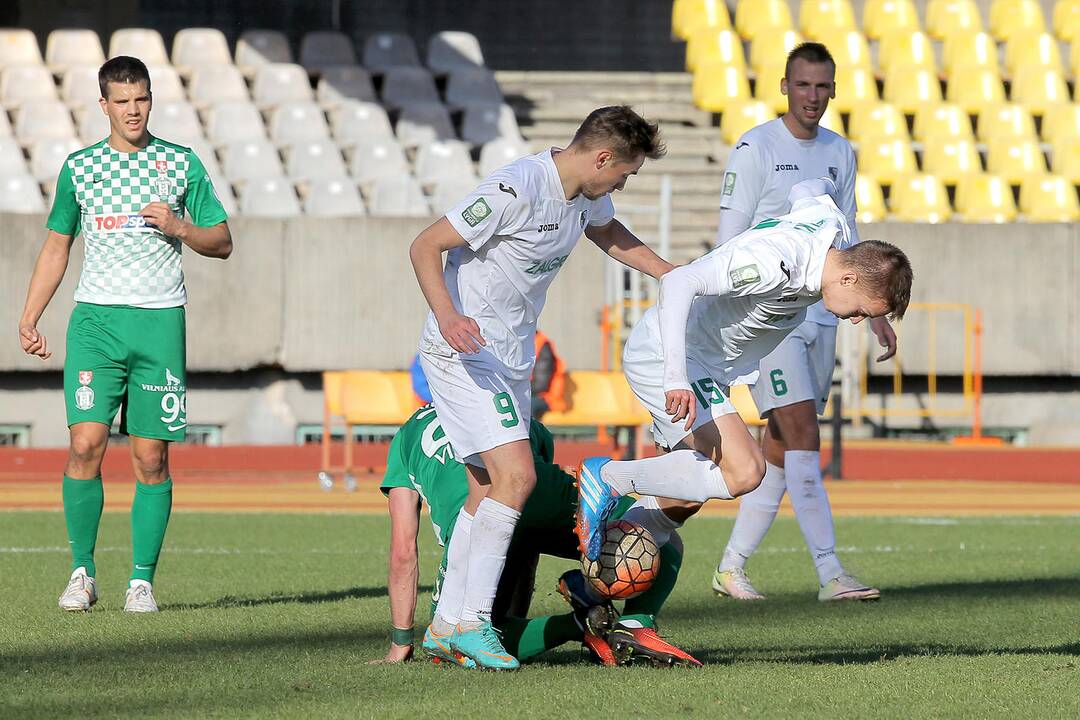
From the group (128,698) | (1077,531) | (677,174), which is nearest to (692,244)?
(677,174)

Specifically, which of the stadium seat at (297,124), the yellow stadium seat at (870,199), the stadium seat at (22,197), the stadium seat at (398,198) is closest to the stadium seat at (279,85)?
the stadium seat at (297,124)

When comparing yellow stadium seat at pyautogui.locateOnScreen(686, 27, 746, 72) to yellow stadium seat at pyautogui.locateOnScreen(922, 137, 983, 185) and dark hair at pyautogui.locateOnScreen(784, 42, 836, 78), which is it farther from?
dark hair at pyautogui.locateOnScreen(784, 42, 836, 78)

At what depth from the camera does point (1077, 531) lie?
1027 centimetres

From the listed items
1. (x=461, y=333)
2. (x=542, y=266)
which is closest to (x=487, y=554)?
(x=461, y=333)

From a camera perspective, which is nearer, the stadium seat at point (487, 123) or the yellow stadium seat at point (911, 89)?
the stadium seat at point (487, 123)

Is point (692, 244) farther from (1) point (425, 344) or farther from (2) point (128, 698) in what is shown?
(2) point (128, 698)

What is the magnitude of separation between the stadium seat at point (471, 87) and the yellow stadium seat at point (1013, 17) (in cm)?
728

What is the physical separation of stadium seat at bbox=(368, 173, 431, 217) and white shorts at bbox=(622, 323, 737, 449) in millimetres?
11967

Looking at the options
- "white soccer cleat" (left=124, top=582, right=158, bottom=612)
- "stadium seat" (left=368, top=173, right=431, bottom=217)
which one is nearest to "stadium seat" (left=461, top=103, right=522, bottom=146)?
"stadium seat" (left=368, top=173, right=431, bottom=217)

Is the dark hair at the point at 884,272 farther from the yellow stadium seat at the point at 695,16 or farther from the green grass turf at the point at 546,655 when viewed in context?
the yellow stadium seat at the point at 695,16

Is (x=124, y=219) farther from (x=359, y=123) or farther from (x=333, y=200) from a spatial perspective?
(x=359, y=123)

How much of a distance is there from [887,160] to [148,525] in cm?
1449

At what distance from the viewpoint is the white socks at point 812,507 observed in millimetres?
7191

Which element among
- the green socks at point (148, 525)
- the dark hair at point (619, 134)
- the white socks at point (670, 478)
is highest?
the dark hair at point (619, 134)
